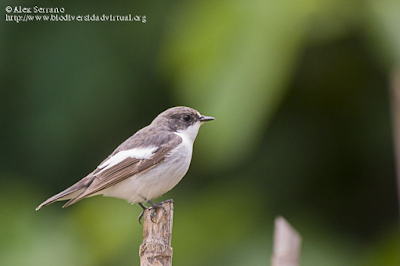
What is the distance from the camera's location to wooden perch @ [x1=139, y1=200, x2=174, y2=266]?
8.12 ft

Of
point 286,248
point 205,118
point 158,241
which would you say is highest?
point 205,118

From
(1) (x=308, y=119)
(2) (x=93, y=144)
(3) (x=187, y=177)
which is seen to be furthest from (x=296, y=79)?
(2) (x=93, y=144)

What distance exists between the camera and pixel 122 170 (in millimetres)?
3541

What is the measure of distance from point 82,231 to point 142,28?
4.56ft

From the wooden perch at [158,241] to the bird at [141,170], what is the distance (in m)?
0.54

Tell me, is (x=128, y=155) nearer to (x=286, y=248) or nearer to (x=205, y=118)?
(x=205, y=118)

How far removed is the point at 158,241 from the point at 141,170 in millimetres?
1082

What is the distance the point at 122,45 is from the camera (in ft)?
14.6

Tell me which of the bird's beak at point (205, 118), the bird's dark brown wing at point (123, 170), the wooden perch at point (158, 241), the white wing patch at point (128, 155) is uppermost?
the bird's beak at point (205, 118)

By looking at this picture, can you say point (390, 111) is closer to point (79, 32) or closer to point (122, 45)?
point (122, 45)

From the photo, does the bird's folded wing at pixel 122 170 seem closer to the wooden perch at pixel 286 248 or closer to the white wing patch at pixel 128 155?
the white wing patch at pixel 128 155

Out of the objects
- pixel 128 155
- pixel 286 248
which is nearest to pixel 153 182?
pixel 128 155

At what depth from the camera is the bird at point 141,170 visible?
3475 millimetres

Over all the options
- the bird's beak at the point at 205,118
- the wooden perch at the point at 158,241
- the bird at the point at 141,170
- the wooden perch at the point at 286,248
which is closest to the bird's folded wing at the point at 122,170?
the bird at the point at 141,170
